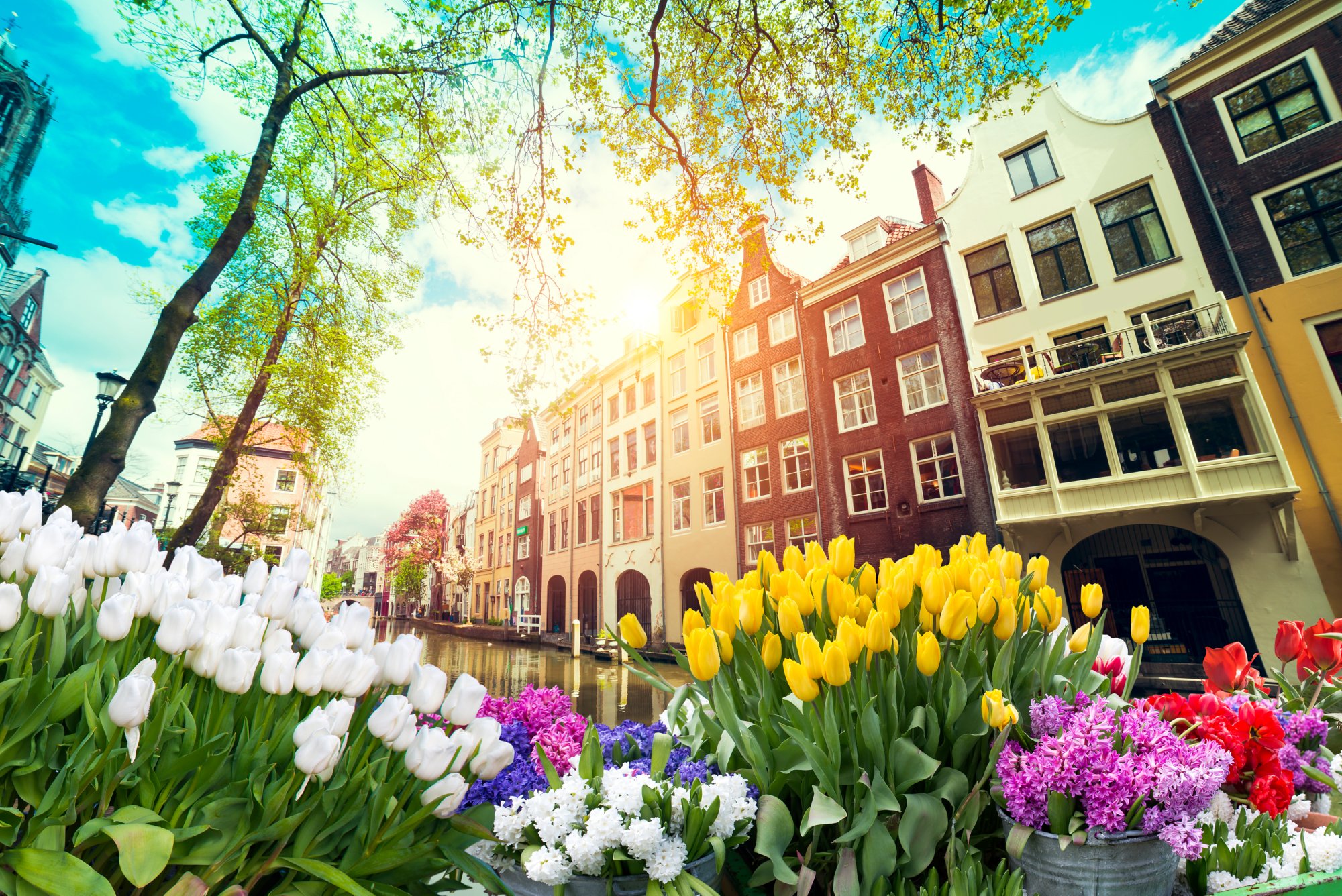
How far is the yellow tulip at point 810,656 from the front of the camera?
128 cm

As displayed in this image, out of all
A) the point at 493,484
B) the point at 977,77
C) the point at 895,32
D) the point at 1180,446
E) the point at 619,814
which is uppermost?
the point at 493,484

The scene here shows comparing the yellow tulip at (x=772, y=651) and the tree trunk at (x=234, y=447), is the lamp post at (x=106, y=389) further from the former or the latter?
the yellow tulip at (x=772, y=651)

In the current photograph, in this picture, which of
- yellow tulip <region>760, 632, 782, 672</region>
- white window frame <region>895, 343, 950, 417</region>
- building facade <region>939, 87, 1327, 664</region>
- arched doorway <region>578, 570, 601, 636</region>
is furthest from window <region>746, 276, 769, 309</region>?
yellow tulip <region>760, 632, 782, 672</region>

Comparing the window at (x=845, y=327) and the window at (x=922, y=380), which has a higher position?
the window at (x=845, y=327)

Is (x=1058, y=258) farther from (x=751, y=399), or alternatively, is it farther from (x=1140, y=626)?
(x=1140, y=626)

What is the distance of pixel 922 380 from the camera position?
571 inches

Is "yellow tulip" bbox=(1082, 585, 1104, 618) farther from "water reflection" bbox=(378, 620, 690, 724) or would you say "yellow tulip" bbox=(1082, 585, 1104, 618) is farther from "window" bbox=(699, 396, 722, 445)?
"window" bbox=(699, 396, 722, 445)

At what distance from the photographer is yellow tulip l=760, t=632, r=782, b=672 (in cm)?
144

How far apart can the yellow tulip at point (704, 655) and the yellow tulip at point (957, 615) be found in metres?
0.56

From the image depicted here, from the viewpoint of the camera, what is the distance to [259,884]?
1058 millimetres

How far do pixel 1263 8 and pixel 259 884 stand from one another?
63.8ft

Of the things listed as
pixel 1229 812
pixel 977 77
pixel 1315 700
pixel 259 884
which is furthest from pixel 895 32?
pixel 259 884

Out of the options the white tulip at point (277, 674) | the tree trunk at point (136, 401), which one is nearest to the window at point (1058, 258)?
the tree trunk at point (136, 401)

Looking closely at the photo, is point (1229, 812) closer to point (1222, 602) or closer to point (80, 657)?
point (80, 657)
